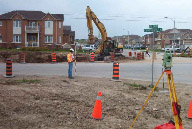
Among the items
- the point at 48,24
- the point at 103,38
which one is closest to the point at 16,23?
the point at 48,24

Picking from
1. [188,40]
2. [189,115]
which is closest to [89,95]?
[189,115]

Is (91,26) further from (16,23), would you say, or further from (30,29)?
(16,23)

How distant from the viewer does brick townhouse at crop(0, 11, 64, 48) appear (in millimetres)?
54406

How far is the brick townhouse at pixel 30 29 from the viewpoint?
54406 mm

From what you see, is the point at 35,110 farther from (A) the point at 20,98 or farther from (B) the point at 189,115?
(B) the point at 189,115

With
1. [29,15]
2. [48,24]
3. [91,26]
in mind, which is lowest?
[91,26]

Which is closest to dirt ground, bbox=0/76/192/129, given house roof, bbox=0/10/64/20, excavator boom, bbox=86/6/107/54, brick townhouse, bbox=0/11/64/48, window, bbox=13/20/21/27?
excavator boom, bbox=86/6/107/54

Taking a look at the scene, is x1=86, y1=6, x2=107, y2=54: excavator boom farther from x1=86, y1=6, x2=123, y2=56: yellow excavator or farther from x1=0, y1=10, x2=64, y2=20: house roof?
x1=0, y1=10, x2=64, y2=20: house roof

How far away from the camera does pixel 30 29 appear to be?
55469 millimetres

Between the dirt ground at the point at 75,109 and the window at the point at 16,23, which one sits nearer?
the dirt ground at the point at 75,109

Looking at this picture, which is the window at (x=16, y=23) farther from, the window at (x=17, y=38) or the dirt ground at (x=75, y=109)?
the dirt ground at (x=75, y=109)

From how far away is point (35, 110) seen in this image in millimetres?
6871

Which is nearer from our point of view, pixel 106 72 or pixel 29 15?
pixel 106 72

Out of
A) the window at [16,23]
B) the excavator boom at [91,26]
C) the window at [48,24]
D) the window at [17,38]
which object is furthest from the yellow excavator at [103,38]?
the window at [16,23]
